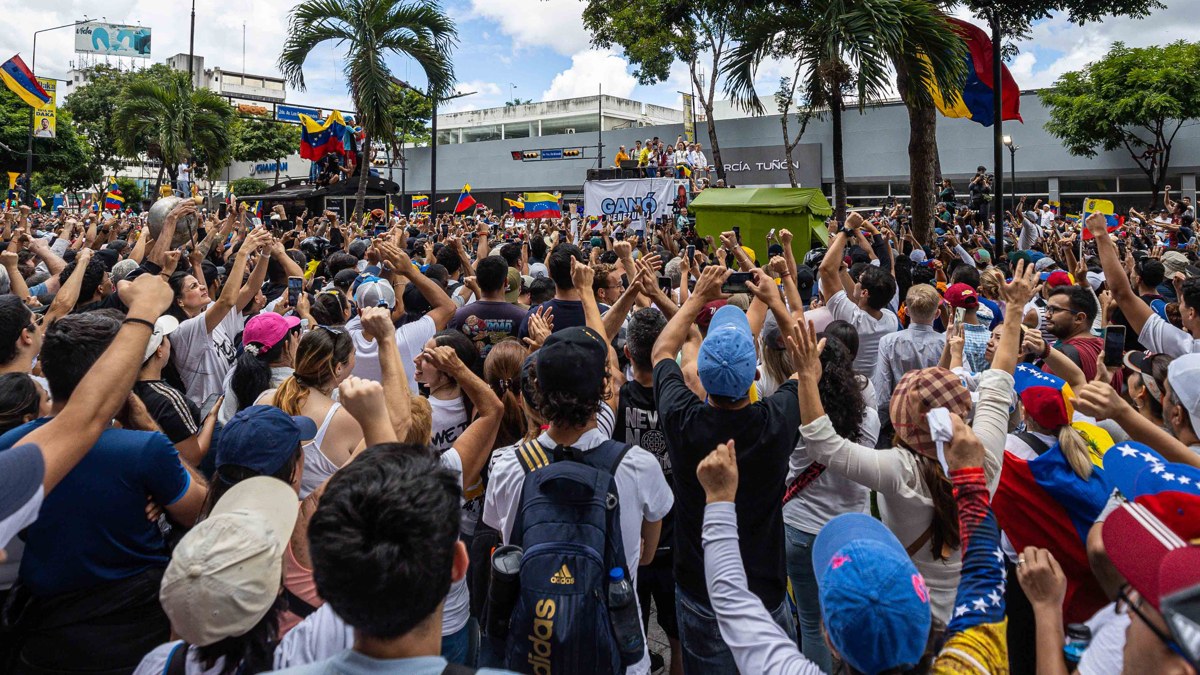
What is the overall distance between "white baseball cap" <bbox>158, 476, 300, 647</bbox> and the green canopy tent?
10894 mm

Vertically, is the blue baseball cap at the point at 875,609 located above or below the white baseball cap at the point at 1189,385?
below

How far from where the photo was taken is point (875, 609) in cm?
156

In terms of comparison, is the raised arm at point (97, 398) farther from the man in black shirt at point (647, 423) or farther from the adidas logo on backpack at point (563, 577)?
the man in black shirt at point (647, 423)

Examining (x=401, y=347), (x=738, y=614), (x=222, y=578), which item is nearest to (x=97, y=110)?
(x=401, y=347)

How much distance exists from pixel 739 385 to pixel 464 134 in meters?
63.7

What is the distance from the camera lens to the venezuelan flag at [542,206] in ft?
76.3

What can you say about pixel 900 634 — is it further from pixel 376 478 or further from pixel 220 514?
pixel 220 514

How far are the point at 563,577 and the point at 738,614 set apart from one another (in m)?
0.51

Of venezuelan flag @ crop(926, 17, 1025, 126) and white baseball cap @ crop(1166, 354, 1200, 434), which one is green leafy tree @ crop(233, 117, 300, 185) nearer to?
venezuelan flag @ crop(926, 17, 1025, 126)

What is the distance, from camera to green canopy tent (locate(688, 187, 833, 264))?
11711 millimetres

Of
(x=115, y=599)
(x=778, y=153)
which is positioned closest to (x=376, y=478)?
(x=115, y=599)

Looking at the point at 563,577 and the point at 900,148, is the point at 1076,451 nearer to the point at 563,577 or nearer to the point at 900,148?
the point at 563,577

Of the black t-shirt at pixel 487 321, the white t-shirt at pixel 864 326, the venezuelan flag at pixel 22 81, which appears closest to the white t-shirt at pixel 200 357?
the black t-shirt at pixel 487 321

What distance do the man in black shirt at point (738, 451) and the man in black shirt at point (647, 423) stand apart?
41 cm
